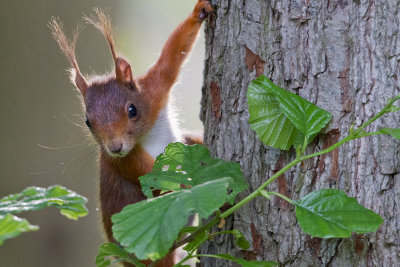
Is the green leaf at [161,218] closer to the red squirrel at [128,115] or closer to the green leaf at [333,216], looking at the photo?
the green leaf at [333,216]

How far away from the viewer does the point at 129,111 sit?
2139 millimetres

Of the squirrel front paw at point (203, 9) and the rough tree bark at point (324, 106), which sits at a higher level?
the squirrel front paw at point (203, 9)

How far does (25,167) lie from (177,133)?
1.71m

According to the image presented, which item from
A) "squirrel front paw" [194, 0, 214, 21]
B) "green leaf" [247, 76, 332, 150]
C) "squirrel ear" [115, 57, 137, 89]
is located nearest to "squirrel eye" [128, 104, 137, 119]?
"squirrel ear" [115, 57, 137, 89]

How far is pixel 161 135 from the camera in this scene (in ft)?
7.68

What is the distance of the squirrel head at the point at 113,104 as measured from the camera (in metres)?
2.00

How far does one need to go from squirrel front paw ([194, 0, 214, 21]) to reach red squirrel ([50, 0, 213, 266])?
15 cm

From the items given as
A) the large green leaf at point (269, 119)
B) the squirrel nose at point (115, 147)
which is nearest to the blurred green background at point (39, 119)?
the squirrel nose at point (115, 147)

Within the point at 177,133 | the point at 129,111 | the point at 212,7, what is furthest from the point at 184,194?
the point at 177,133

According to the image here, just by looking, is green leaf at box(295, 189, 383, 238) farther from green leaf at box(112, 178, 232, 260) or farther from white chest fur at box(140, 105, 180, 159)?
white chest fur at box(140, 105, 180, 159)

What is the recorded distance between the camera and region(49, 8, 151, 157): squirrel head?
6.57 feet

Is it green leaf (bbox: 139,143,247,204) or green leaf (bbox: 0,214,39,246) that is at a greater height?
green leaf (bbox: 139,143,247,204)

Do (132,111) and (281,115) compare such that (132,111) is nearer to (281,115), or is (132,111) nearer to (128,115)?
(128,115)

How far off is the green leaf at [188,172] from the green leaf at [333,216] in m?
0.20
